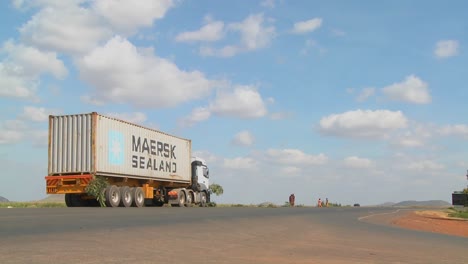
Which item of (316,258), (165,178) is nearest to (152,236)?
(316,258)

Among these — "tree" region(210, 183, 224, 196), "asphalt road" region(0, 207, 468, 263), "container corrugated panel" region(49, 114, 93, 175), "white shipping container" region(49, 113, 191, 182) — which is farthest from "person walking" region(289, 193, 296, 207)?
"asphalt road" region(0, 207, 468, 263)

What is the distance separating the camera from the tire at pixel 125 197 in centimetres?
2878

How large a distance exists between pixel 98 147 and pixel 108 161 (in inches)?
40.9

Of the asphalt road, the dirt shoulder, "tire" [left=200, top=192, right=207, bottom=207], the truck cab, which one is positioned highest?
the truck cab

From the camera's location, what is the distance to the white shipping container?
2695cm

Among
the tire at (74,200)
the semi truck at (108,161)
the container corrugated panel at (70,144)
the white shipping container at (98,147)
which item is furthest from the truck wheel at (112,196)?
the tire at (74,200)

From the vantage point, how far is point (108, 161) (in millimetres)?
27766

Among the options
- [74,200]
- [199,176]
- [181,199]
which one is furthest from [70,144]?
[199,176]

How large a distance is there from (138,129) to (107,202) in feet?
16.9

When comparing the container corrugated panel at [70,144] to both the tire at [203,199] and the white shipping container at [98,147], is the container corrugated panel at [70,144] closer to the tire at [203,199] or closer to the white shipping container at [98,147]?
the white shipping container at [98,147]

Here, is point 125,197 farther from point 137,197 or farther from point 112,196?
point 112,196

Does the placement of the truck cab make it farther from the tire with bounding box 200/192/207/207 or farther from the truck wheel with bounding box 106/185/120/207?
the truck wheel with bounding box 106/185/120/207

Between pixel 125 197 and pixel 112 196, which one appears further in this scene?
pixel 125 197

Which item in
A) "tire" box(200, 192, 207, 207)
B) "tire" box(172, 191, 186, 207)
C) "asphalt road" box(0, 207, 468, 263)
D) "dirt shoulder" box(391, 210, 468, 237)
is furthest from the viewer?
"tire" box(200, 192, 207, 207)
